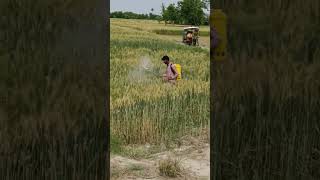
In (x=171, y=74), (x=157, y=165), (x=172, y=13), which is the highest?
(x=172, y=13)

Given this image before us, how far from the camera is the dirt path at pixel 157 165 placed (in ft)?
18.3

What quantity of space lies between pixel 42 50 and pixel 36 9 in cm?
14

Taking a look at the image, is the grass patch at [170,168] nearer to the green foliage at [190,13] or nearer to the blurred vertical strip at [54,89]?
the blurred vertical strip at [54,89]

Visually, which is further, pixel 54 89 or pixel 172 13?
pixel 172 13

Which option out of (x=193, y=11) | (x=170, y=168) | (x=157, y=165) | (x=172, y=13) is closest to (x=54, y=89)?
(x=170, y=168)

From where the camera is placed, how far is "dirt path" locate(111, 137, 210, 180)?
5.57 meters

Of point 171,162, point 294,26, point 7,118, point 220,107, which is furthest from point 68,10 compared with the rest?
point 171,162

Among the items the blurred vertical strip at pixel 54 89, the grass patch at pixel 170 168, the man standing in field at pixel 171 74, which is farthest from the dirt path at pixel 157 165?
the man standing in field at pixel 171 74

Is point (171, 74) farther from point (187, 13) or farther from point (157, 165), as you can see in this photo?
point (187, 13)

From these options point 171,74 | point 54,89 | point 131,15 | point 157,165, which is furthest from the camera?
point 131,15

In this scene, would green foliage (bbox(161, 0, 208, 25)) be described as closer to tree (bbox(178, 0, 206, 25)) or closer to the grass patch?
tree (bbox(178, 0, 206, 25))

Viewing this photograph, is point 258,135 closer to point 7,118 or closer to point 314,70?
point 314,70

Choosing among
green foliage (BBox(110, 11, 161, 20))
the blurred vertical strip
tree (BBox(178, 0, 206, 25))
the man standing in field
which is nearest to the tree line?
tree (BBox(178, 0, 206, 25))

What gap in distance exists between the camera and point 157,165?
235 inches
